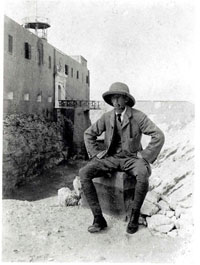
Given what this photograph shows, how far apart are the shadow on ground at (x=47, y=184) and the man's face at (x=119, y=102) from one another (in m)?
11.7

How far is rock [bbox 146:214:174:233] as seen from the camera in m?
4.11

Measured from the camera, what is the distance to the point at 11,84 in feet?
53.9

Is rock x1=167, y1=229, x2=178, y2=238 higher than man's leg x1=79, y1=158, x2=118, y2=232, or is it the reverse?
man's leg x1=79, y1=158, x2=118, y2=232

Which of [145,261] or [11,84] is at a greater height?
[11,84]

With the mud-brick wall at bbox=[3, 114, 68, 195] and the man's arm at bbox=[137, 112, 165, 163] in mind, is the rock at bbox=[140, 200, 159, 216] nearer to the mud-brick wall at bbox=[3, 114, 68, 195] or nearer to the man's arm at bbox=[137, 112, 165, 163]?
the man's arm at bbox=[137, 112, 165, 163]

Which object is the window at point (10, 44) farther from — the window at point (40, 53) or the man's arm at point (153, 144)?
the man's arm at point (153, 144)

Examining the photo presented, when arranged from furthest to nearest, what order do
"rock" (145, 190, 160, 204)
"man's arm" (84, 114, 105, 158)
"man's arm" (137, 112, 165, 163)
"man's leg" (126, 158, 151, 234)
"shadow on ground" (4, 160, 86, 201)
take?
1. "shadow on ground" (4, 160, 86, 201)
2. "rock" (145, 190, 160, 204)
3. "man's arm" (84, 114, 105, 158)
4. "man's arm" (137, 112, 165, 163)
5. "man's leg" (126, 158, 151, 234)

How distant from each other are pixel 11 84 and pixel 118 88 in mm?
13171

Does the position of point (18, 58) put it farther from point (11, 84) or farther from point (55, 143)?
point (55, 143)

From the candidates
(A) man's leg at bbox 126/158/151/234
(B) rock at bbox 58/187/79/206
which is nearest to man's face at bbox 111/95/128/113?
(A) man's leg at bbox 126/158/151/234

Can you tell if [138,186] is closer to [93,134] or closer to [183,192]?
[93,134]

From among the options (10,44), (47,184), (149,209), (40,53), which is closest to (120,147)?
(149,209)

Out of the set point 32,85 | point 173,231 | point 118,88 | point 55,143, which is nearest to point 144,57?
point 118,88

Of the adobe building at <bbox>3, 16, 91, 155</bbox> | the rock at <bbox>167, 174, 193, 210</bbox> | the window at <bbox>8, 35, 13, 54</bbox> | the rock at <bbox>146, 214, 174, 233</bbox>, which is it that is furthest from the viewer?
the adobe building at <bbox>3, 16, 91, 155</bbox>
